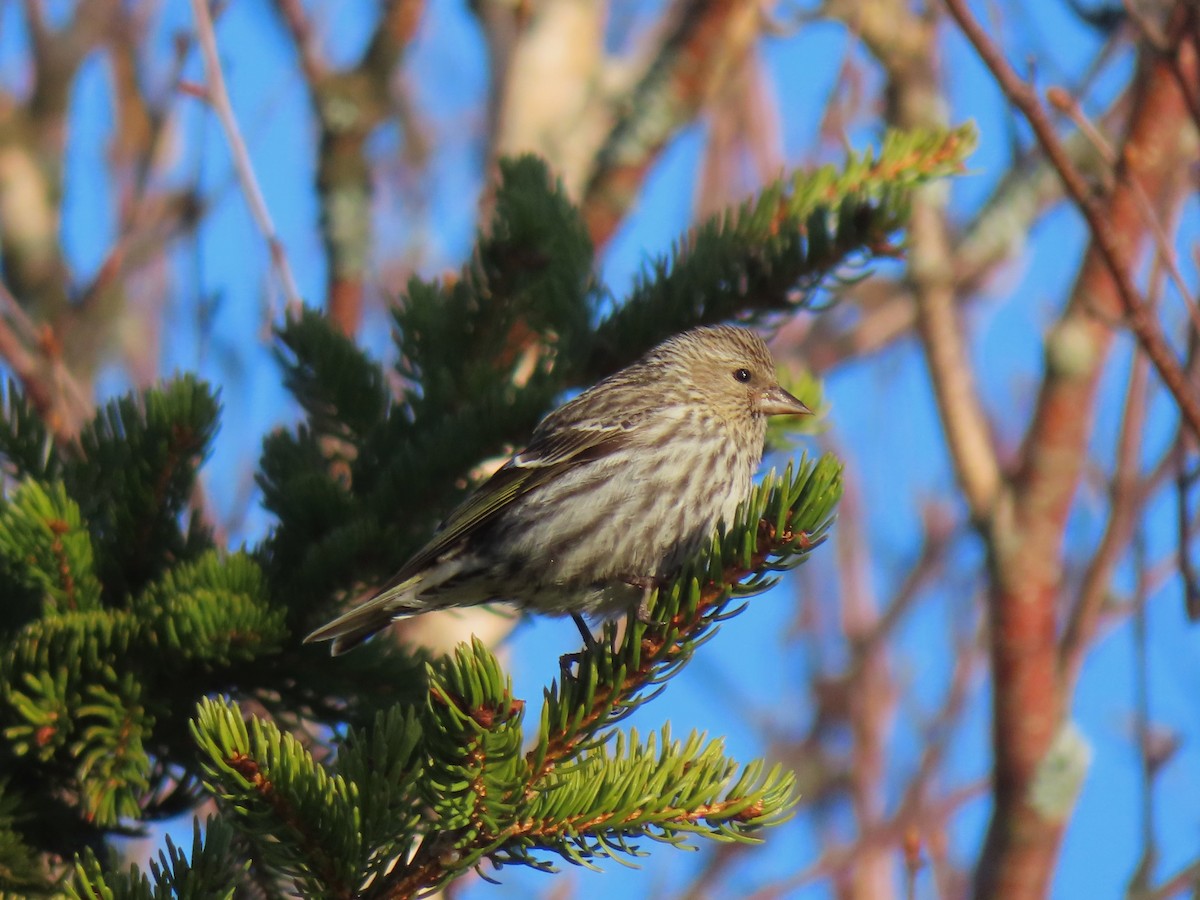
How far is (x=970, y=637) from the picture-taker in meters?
8.05

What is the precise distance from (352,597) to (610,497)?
119 cm

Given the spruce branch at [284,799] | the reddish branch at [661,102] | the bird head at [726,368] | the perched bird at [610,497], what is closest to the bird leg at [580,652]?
the perched bird at [610,497]

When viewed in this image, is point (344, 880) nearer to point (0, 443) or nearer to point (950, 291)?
point (0, 443)

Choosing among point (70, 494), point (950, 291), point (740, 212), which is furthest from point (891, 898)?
point (70, 494)

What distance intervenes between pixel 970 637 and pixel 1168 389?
14.7 feet

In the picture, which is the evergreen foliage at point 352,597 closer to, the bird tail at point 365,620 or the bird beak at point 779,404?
the bird tail at point 365,620

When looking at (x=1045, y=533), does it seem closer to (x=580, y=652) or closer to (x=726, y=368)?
(x=726, y=368)

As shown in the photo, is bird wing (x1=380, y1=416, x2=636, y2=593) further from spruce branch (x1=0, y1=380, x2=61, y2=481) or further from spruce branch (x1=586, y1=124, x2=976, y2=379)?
spruce branch (x1=0, y1=380, x2=61, y2=481)

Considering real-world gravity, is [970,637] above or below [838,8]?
below

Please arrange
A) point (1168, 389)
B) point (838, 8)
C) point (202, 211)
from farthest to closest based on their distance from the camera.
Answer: point (838, 8)
point (202, 211)
point (1168, 389)

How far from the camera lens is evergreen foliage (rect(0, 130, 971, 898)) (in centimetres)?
200

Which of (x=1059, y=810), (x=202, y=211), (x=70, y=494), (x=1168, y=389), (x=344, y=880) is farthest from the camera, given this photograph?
(x=202, y=211)

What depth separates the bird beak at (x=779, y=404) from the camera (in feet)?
Result: 11.6

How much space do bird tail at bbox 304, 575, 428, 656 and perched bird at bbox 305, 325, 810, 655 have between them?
20 cm
